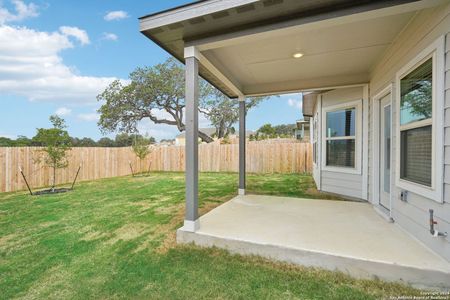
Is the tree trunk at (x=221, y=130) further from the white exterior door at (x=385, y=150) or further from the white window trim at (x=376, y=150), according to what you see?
the white exterior door at (x=385, y=150)

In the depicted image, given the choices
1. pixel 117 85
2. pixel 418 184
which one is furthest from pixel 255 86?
pixel 117 85

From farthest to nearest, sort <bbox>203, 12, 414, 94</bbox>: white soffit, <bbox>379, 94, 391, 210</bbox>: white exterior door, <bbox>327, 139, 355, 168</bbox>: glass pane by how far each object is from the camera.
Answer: <bbox>327, 139, 355, 168</bbox>: glass pane → <bbox>379, 94, 391, 210</bbox>: white exterior door → <bbox>203, 12, 414, 94</bbox>: white soffit

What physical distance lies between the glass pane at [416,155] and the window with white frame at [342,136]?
6.39ft

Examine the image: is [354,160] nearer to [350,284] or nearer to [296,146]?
[350,284]

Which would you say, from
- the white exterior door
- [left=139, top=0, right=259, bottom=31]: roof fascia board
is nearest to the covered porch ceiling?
[left=139, top=0, right=259, bottom=31]: roof fascia board

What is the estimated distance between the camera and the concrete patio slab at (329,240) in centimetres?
210

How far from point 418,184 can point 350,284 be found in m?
1.40

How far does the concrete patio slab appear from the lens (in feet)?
6.89

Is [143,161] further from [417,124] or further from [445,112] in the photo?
[445,112]

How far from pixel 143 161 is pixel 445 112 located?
42.4ft

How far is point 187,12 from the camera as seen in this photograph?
103 inches

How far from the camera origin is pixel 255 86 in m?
5.36

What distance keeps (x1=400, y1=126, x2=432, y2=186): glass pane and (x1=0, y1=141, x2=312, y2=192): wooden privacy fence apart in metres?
7.91

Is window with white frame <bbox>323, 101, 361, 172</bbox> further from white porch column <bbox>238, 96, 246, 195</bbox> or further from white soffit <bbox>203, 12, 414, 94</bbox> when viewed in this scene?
white porch column <bbox>238, 96, 246, 195</bbox>
